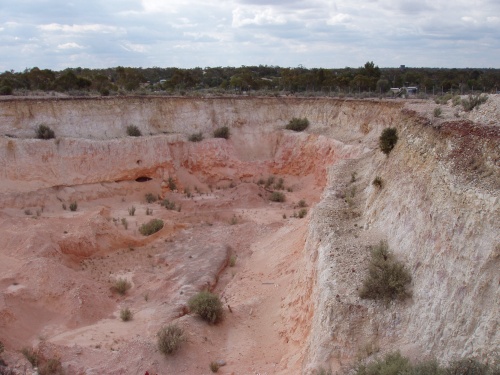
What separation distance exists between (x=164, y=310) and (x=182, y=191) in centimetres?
1540

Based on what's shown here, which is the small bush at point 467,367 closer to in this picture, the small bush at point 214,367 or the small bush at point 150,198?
the small bush at point 214,367

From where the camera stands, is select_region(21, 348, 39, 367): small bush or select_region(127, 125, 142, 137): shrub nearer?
select_region(21, 348, 39, 367): small bush

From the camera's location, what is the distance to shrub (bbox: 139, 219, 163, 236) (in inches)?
877

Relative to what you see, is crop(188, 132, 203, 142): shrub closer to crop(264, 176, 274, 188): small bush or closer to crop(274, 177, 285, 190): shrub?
crop(264, 176, 274, 188): small bush

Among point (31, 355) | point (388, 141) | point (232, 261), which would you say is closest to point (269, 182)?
point (232, 261)

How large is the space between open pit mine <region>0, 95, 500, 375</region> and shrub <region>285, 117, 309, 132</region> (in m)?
0.52

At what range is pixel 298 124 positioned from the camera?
33.4 meters

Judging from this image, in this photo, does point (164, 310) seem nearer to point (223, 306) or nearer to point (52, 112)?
point (223, 306)

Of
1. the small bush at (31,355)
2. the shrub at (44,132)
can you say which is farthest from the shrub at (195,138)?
the small bush at (31,355)

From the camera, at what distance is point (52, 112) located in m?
28.5

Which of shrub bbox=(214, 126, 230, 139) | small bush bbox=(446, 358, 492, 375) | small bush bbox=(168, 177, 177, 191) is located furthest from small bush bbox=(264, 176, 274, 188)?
small bush bbox=(446, 358, 492, 375)

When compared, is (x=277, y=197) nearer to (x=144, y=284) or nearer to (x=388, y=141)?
(x=144, y=284)

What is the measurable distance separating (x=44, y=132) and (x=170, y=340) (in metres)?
19.1

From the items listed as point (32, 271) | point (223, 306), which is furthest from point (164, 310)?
point (32, 271)
